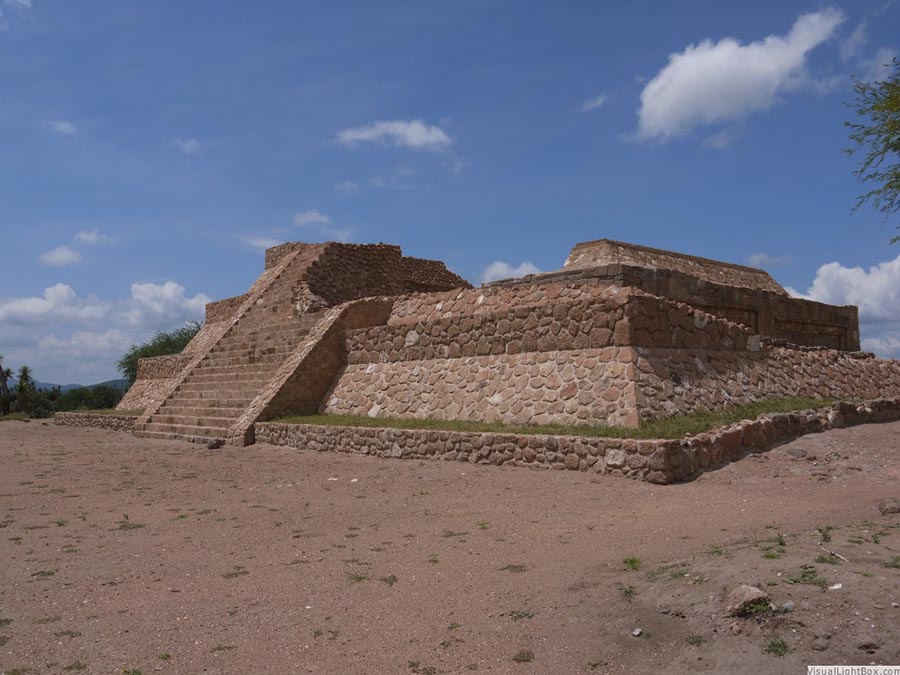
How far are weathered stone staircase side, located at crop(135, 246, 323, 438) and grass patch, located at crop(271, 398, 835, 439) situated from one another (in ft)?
20.0

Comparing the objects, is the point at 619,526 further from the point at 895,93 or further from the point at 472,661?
the point at 895,93

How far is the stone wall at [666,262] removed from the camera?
786 inches

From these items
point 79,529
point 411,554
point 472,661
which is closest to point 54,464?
point 79,529

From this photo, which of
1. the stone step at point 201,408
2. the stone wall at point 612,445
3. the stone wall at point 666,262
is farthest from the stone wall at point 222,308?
the stone wall at point 612,445

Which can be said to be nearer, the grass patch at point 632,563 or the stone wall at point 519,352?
the grass patch at point 632,563

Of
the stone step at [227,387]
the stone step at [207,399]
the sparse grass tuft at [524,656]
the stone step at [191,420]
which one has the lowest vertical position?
the sparse grass tuft at [524,656]

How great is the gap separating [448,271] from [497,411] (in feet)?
51.2

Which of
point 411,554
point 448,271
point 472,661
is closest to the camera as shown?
point 472,661

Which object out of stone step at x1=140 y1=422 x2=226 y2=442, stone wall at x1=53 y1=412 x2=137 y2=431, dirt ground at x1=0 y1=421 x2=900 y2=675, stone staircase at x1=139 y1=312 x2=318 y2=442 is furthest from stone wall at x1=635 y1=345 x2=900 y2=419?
stone wall at x1=53 y1=412 x2=137 y2=431

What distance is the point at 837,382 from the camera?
14.0 meters

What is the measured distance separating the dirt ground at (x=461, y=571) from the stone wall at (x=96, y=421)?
1036 centimetres

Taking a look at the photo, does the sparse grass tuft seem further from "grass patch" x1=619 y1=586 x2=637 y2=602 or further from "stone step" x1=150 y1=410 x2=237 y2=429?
"stone step" x1=150 y1=410 x2=237 y2=429

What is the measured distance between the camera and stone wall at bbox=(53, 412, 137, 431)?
1931 cm

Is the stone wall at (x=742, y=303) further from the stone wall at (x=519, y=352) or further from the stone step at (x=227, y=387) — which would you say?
the stone step at (x=227, y=387)
